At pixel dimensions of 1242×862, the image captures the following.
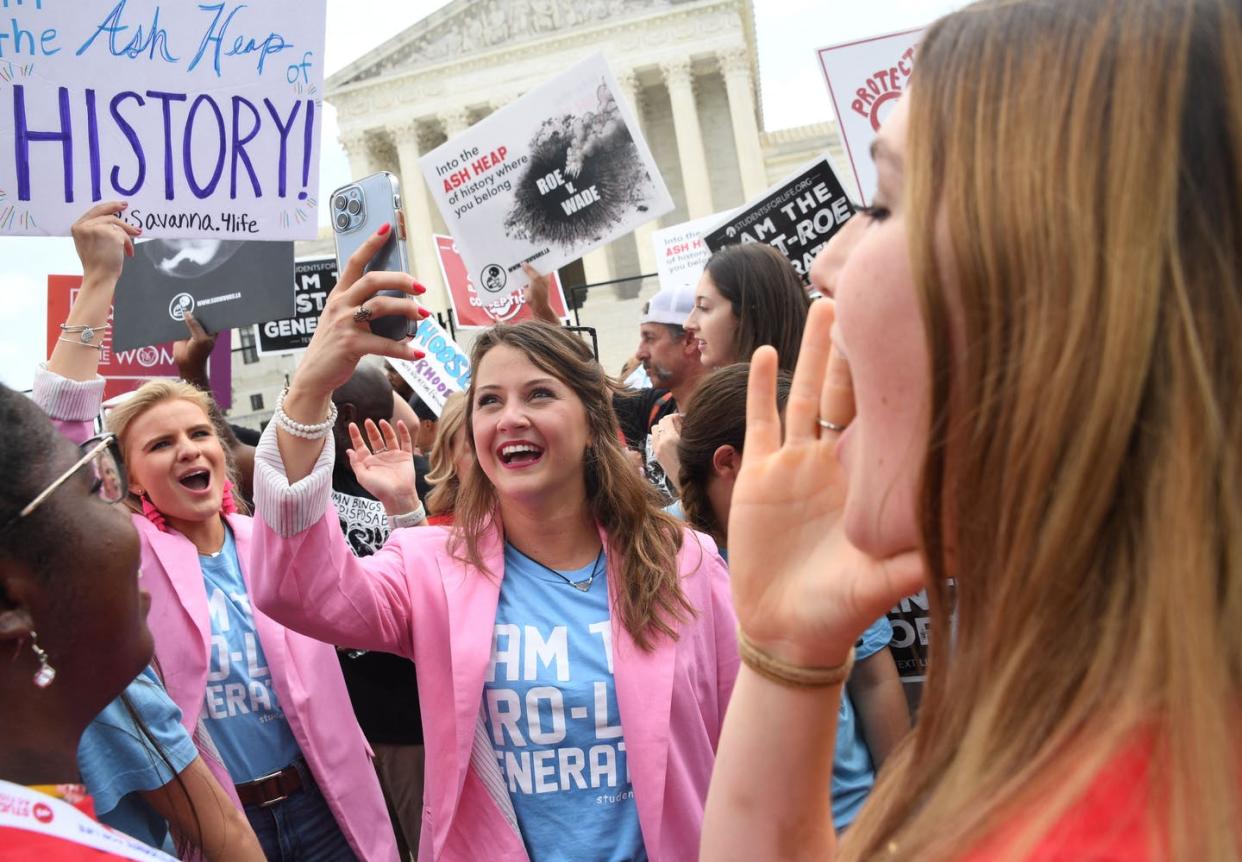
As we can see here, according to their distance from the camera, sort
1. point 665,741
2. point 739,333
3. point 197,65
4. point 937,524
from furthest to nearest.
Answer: point 739,333, point 197,65, point 665,741, point 937,524

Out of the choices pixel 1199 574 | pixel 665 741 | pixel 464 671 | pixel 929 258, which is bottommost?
pixel 665 741

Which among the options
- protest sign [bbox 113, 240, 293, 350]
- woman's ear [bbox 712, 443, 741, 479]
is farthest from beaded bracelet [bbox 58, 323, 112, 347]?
woman's ear [bbox 712, 443, 741, 479]

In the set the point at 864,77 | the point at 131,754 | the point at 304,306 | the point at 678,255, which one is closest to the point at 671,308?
the point at 864,77

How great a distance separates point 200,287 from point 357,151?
3718 centimetres

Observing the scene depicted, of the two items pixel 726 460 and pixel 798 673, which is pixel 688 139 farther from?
pixel 798 673

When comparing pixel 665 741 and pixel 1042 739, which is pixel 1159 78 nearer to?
pixel 1042 739

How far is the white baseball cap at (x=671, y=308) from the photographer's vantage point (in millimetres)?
5078

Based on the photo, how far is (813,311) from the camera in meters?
1.32

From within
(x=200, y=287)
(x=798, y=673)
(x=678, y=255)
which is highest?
(x=678, y=255)

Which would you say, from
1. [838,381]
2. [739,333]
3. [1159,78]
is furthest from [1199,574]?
[739,333]

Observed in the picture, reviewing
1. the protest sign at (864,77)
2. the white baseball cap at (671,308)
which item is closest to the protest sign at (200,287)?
the white baseball cap at (671,308)

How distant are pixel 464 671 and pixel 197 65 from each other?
2.50m

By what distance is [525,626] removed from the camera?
2.50m

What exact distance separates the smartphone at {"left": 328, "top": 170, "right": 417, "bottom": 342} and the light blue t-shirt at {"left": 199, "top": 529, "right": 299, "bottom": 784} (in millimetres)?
1202
